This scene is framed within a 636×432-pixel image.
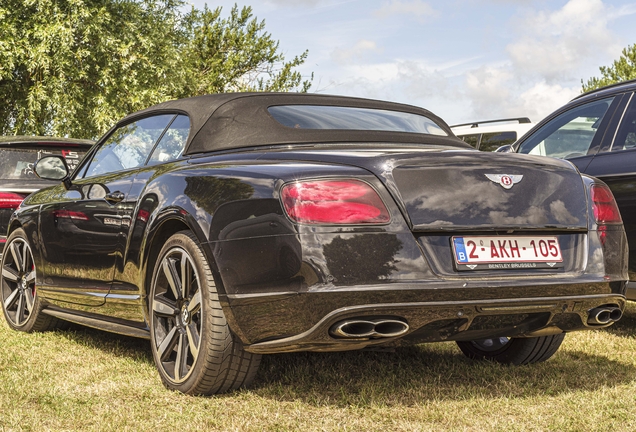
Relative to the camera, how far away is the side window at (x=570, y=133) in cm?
642

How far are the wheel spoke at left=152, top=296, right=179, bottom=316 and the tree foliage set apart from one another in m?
19.9

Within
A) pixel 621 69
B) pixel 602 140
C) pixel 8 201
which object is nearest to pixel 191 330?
pixel 602 140

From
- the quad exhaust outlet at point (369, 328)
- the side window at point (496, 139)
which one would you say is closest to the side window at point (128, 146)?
the quad exhaust outlet at point (369, 328)

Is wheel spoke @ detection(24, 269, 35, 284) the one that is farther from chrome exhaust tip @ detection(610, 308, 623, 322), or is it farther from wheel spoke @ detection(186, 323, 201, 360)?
chrome exhaust tip @ detection(610, 308, 623, 322)

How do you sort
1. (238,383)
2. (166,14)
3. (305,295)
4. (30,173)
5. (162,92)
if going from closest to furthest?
(305,295) → (238,383) → (30,173) → (162,92) → (166,14)

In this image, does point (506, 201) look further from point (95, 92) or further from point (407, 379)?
point (95, 92)

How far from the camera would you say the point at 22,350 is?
5.52 meters

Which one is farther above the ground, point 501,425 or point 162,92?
point 162,92

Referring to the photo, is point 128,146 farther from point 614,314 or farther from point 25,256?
point 614,314

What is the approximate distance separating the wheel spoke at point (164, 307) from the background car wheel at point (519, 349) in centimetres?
199

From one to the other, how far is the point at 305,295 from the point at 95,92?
23.2 meters

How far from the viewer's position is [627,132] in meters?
6.06

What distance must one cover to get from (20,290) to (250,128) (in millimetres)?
2899

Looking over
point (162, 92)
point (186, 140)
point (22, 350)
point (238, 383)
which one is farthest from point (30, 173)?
point (162, 92)
